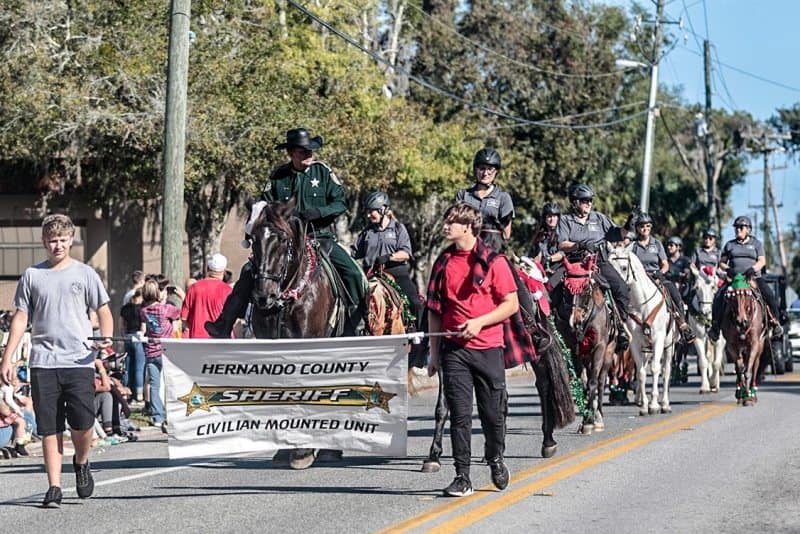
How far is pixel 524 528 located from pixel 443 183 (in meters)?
32.8

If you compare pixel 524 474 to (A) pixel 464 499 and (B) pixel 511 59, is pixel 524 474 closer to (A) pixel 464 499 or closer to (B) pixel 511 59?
(A) pixel 464 499

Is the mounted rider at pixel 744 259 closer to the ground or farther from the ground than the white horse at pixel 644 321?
farther from the ground

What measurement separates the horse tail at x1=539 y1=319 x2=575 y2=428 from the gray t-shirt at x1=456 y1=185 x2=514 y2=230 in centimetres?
102

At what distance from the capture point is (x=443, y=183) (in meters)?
41.7

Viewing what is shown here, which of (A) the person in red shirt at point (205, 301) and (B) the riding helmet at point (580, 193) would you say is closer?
(B) the riding helmet at point (580, 193)

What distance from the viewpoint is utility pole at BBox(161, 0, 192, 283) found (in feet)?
66.2

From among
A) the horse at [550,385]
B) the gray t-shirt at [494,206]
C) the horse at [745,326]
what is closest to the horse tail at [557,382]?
the horse at [550,385]

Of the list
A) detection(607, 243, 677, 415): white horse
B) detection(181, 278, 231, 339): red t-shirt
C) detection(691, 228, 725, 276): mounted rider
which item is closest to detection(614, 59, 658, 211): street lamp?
detection(691, 228, 725, 276): mounted rider

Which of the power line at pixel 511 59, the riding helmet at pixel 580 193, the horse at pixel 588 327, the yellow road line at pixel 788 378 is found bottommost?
the yellow road line at pixel 788 378

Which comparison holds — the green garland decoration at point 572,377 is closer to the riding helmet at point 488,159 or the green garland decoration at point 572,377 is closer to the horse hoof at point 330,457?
the riding helmet at point 488,159

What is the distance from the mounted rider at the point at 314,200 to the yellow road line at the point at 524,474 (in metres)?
2.29

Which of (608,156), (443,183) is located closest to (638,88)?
(608,156)

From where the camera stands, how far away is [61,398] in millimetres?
10539

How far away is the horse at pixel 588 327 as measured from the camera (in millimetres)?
15758
